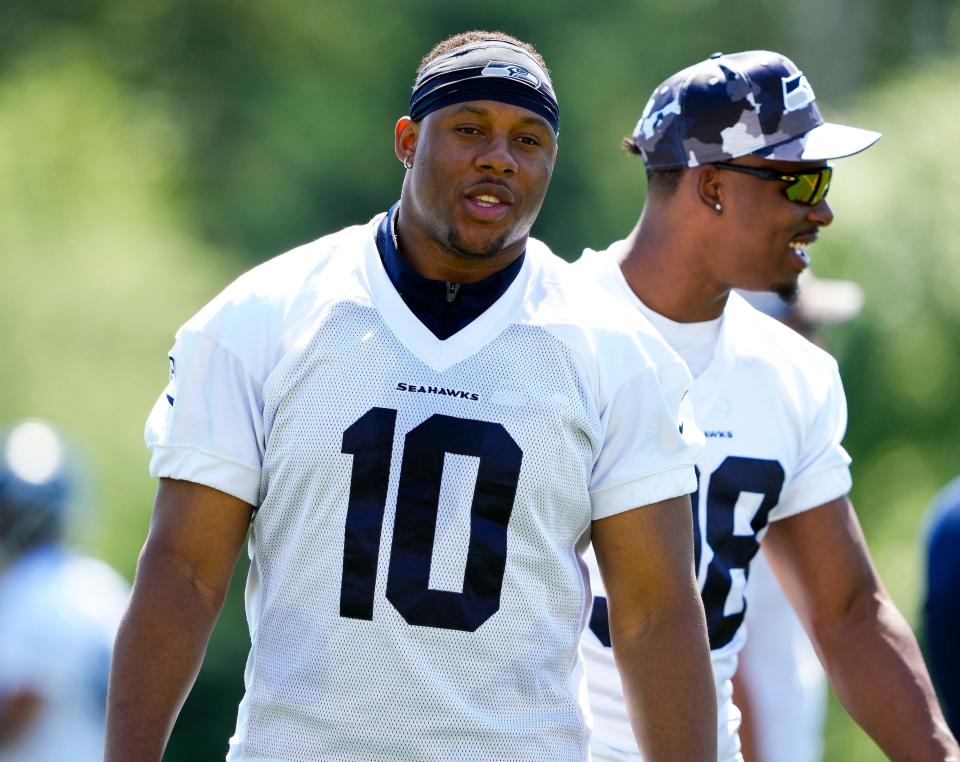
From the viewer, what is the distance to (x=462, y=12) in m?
16.8

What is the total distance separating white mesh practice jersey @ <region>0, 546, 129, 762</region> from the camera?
212 inches

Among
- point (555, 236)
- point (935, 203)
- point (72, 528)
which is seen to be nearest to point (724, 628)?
point (72, 528)

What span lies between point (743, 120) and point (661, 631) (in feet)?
4.77

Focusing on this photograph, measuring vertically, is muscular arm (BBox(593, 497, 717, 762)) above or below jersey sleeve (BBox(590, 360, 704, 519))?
below

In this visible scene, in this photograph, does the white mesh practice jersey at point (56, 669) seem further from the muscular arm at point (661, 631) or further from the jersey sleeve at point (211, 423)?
the muscular arm at point (661, 631)

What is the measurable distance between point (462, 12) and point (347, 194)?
8.71 feet

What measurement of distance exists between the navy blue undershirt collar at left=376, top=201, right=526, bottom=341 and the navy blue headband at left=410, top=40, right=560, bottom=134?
1.02 ft

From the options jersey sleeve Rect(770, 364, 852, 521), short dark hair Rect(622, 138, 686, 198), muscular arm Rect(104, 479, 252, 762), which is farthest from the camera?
short dark hair Rect(622, 138, 686, 198)

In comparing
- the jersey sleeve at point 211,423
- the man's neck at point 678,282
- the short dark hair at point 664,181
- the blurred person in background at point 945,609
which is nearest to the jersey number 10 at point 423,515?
the jersey sleeve at point 211,423

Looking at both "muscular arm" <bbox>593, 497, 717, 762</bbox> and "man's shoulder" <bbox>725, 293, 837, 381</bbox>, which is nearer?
"muscular arm" <bbox>593, 497, 717, 762</bbox>

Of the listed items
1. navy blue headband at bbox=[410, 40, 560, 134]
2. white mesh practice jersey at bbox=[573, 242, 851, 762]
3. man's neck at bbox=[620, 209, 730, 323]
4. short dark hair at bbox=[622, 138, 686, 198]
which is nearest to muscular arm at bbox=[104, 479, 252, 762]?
navy blue headband at bbox=[410, 40, 560, 134]

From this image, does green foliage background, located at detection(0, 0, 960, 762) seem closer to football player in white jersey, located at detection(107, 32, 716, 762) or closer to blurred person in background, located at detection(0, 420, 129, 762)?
blurred person in background, located at detection(0, 420, 129, 762)

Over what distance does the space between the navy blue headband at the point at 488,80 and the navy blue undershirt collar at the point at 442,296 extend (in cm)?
31

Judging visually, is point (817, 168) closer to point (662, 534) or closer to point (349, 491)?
point (662, 534)
